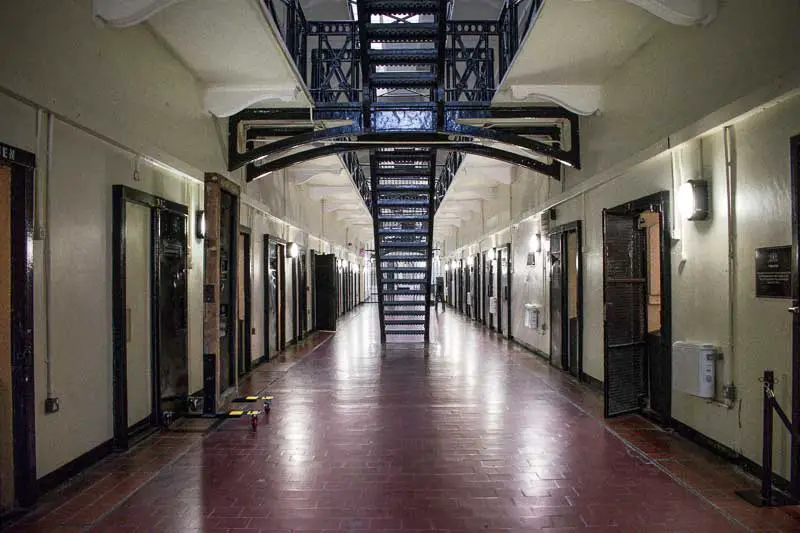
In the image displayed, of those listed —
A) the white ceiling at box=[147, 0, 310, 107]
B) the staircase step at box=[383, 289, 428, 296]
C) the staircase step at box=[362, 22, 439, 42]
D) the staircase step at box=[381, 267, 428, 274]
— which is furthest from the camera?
the staircase step at box=[383, 289, 428, 296]

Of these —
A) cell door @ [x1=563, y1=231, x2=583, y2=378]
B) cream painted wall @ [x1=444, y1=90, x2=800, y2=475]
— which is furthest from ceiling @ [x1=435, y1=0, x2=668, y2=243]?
cell door @ [x1=563, y1=231, x2=583, y2=378]

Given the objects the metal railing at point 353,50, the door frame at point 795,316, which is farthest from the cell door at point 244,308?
the door frame at point 795,316

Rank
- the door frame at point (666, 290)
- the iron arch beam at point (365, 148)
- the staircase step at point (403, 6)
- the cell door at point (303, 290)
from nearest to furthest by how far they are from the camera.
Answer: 1. the door frame at point (666, 290)
2. the staircase step at point (403, 6)
3. the iron arch beam at point (365, 148)
4. the cell door at point (303, 290)

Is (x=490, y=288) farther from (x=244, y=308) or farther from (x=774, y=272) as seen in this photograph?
(x=774, y=272)

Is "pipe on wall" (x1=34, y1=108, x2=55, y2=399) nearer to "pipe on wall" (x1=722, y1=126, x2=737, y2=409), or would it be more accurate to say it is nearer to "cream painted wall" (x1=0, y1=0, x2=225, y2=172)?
"cream painted wall" (x1=0, y1=0, x2=225, y2=172)

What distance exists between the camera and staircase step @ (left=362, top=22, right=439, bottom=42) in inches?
210

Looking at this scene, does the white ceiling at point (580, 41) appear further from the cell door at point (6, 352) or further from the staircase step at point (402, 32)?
the cell door at point (6, 352)

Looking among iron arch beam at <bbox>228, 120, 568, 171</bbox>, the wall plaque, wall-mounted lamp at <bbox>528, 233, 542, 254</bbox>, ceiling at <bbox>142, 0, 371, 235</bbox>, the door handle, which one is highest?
ceiling at <bbox>142, 0, 371, 235</bbox>

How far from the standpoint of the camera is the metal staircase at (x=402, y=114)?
5.33m

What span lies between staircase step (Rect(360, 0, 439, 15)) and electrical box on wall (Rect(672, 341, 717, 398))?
3.78m

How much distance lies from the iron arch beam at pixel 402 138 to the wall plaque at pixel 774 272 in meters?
3.44

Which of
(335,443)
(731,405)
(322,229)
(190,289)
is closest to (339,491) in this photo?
(335,443)

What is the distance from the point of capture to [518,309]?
10.9 m

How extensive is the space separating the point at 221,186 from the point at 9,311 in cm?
225
